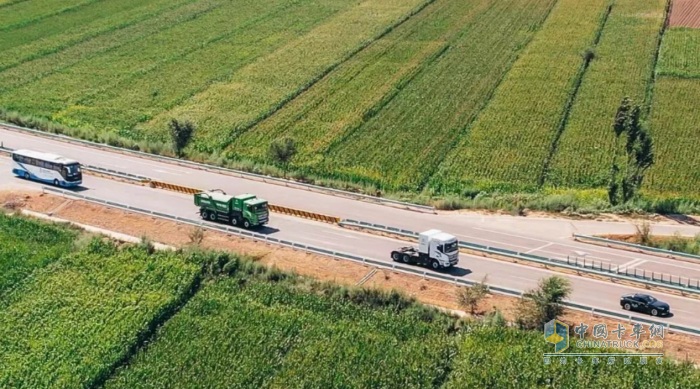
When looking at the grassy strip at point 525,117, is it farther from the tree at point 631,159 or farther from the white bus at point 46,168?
the white bus at point 46,168

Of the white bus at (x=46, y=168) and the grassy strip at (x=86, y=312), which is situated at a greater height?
the white bus at (x=46, y=168)

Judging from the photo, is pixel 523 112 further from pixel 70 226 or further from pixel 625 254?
pixel 70 226

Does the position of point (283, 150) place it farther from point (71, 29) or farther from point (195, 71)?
point (71, 29)

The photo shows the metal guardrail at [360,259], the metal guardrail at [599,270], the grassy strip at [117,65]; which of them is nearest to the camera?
the metal guardrail at [360,259]

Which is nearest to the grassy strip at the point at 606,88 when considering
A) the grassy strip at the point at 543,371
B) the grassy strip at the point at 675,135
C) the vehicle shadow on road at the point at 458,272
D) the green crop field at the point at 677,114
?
the green crop field at the point at 677,114

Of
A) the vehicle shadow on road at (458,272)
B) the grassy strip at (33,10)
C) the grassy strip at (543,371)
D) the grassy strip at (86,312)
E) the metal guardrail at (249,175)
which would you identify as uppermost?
the grassy strip at (33,10)

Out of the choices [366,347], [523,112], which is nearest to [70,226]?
[366,347]

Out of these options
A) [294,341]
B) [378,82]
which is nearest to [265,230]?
[294,341]
